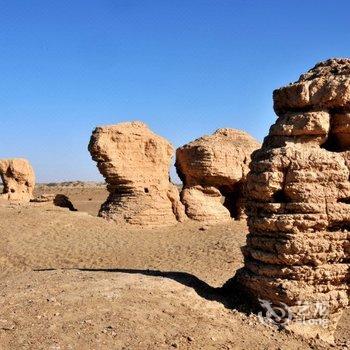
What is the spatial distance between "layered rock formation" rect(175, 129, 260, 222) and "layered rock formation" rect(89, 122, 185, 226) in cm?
93

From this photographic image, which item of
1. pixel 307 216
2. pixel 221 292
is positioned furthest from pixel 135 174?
pixel 307 216

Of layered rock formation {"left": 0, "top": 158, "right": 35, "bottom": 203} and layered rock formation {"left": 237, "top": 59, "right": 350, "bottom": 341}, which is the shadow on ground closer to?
layered rock formation {"left": 237, "top": 59, "right": 350, "bottom": 341}

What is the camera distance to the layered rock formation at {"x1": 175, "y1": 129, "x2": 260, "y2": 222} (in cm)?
2022

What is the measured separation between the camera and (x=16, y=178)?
974 inches

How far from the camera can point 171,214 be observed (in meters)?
19.6

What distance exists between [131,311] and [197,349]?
1.19 meters

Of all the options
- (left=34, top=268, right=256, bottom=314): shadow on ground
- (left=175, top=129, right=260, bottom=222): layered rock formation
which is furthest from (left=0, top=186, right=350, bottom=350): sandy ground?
(left=175, top=129, right=260, bottom=222): layered rock formation

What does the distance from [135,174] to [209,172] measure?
3209 millimetres

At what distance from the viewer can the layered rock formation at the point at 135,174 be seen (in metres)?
18.6

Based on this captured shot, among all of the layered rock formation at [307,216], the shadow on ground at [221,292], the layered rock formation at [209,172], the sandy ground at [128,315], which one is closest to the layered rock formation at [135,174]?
the layered rock formation at [209,172]

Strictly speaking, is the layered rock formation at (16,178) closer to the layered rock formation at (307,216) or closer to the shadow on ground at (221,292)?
the shadow on ground at (221,292)

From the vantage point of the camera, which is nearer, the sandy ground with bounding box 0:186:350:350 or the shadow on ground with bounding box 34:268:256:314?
the sandy ground with bounding box 0:186:350:350

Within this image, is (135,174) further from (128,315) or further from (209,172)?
(128,315)

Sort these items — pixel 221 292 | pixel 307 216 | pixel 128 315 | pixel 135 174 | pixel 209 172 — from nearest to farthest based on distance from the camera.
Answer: pixel 128 315, pixel 307 216, pixel 221 292, pixel 135 174, pixel 209 172
